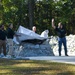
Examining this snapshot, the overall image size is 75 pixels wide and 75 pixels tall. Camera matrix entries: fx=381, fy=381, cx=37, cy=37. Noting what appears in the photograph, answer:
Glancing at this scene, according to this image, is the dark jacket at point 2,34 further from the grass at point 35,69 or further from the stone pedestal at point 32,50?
the stone pedestal at point 32,50

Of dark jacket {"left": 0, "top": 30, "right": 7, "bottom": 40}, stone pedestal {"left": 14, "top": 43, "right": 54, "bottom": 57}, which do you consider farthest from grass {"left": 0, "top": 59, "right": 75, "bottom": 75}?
stone pedestal {"left": 14, "top": 43, "right": 54, "bottom": 57}

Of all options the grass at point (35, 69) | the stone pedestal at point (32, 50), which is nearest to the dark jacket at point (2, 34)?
the grass at point (35, 69)

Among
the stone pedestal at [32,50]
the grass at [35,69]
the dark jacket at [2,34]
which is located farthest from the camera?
the stone pedestal at [32,50]

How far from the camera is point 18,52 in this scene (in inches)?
964

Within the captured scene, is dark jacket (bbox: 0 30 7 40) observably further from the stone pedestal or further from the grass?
the stone pedestal

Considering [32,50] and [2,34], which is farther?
[32,50]

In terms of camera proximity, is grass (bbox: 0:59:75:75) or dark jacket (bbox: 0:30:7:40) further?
dark jacket (bbox: 0:30:7:40)

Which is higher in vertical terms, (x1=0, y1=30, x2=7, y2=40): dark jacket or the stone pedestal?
(x1=0, y1=30, x2=7, y2=40): dark jacket

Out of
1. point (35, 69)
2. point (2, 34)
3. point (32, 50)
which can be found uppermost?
point (2, 34)

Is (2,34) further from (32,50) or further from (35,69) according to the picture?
(35,69)

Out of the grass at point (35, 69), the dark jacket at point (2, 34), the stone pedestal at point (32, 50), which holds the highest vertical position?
the dark jacket at point (2, 34)

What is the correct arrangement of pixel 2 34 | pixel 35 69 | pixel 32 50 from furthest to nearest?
pixel 32 50
pixel 2 34
pixel 35 69

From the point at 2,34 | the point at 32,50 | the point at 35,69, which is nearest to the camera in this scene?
the point at 35,69

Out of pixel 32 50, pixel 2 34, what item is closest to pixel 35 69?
pixel 2 34
